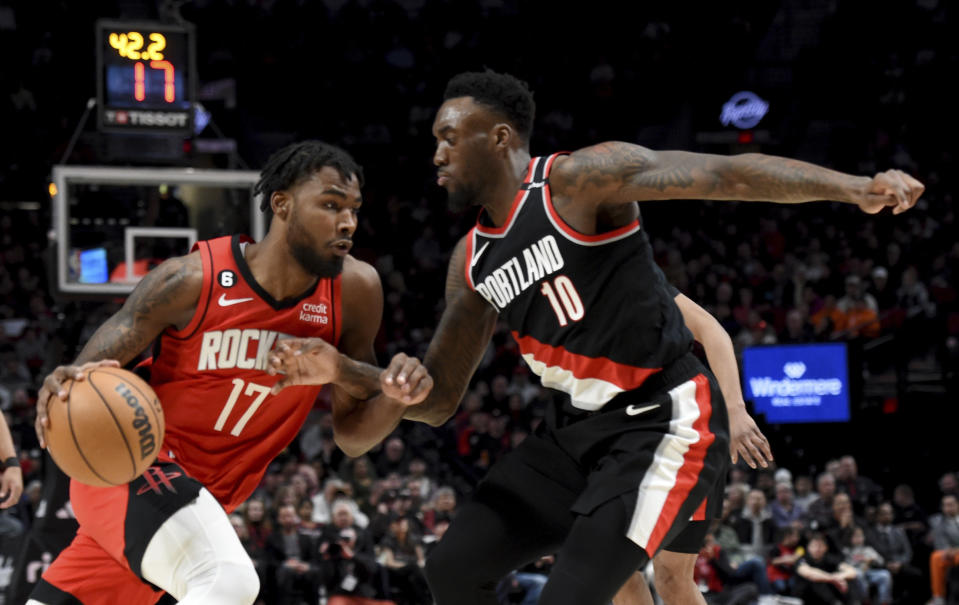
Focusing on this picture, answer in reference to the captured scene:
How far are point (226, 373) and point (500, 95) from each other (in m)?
1.39

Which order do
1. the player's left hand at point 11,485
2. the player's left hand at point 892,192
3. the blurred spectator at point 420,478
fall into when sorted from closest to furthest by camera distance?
the player's left hand at point 892,192 → the player's left hand at point 11,485 → the blurred spectator at point 420,478

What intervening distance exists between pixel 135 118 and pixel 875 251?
37.0 ft

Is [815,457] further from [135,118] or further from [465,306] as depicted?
[465,306]

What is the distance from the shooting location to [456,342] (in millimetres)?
4289

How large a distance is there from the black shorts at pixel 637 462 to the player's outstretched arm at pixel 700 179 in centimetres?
65

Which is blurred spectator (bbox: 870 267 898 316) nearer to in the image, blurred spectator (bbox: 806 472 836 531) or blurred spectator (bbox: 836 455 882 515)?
blurred spectator (bbox: 836 455 882 515)

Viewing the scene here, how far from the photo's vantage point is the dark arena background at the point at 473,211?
9.39 meters

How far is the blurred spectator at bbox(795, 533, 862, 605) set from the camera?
36.3 ft

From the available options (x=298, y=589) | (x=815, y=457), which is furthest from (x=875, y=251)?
(x=298, y=589)

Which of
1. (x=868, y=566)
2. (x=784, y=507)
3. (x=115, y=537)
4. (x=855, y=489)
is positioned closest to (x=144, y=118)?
(x=115, y=537)

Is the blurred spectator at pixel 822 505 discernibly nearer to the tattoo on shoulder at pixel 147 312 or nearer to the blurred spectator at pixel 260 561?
the blurred spectator at pixel 260 561

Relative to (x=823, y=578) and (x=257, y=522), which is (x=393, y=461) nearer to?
(x=257, y=522)

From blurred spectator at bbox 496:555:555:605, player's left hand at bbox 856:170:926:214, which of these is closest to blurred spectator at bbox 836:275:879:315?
blurred spectator at bbox 496:555:555:605

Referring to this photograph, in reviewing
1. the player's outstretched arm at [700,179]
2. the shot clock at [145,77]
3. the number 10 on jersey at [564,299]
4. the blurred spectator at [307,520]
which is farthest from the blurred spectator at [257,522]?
the player's outstretched arm at [700,179]
